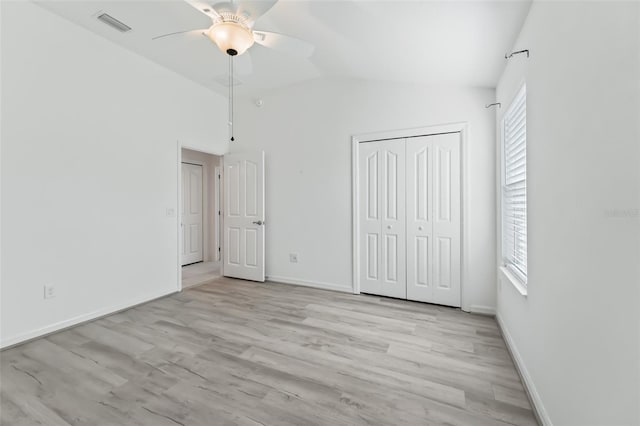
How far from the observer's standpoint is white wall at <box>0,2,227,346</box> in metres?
2.46

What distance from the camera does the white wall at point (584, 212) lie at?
2.85ft

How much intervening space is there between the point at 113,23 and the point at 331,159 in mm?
2764

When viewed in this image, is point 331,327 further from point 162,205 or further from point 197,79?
point 197,79

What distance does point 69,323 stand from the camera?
9.20ft

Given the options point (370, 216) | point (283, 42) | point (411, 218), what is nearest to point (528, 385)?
point (411, 218)

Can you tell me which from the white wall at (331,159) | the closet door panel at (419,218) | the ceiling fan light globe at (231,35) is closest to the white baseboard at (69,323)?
the white wall at (331,159)

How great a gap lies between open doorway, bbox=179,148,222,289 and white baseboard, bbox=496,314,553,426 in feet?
15.8

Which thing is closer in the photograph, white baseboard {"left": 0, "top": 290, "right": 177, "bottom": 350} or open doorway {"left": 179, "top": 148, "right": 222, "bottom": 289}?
white baseboard {"left": 0, "top": 290, "right": 177, "bottom": 350}

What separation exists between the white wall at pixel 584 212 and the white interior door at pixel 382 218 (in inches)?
68.9

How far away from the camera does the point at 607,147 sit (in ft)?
3.24

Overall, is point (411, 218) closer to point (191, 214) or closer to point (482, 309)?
point (482, 309)

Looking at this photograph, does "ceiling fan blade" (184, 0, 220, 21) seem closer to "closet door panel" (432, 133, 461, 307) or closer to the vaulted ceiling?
the vaulted ceiling

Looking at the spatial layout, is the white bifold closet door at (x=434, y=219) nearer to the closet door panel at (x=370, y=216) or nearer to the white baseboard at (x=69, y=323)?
the closet door panel at (x=370, y=216)

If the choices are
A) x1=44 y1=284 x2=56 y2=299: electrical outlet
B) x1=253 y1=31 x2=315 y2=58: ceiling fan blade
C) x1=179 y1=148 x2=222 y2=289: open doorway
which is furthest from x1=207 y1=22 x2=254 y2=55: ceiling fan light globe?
x1=179 y1=148 x2=222 y2=289: open doorway
